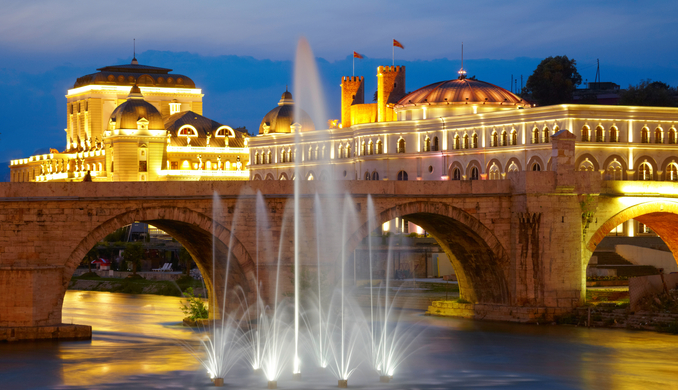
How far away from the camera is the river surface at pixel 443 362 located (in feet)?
89.5

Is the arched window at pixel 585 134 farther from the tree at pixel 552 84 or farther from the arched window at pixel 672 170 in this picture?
the tree at pixel 552 84

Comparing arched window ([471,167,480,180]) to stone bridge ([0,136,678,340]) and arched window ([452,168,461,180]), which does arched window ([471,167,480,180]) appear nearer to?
arched window ([452,168,461,180])

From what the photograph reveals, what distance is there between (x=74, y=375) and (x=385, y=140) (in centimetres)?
6130

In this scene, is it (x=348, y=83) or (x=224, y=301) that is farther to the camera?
(x=348, y=83)

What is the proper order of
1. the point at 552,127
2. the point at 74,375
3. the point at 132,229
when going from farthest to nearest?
1. the point at 132,229
2. the point at 552,127
3. the point at 74,375

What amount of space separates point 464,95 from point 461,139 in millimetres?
5337

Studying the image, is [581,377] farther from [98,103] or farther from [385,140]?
[98,103]

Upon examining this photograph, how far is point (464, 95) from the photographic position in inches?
3310

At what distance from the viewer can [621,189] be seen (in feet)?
128

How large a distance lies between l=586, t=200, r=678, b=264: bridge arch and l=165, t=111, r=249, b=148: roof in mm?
74794

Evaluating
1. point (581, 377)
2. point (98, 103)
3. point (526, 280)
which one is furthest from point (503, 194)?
point (98, 103)

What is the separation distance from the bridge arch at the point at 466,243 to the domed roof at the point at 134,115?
67.6 meters

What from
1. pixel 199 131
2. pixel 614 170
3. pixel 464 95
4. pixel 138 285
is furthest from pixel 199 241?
pixel 199 131

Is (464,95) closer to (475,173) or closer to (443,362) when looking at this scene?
(475,173)
